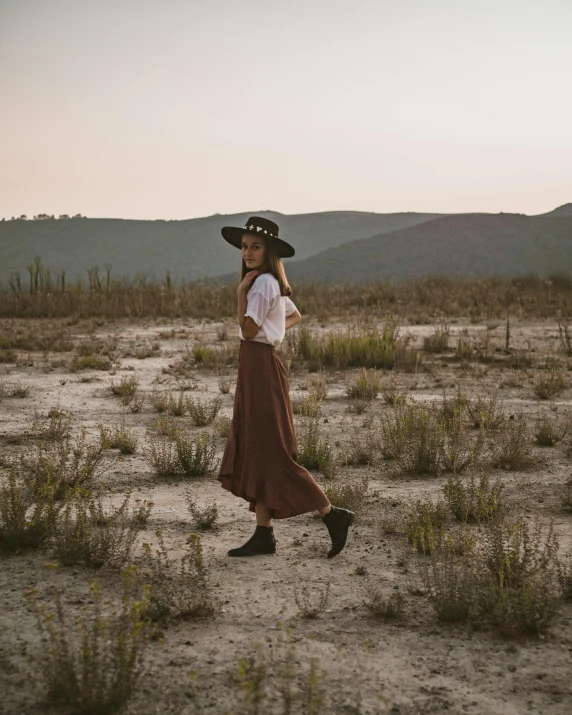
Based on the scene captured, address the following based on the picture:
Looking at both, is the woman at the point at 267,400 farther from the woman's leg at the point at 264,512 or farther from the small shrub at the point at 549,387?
the small shrub at the point at 549,387

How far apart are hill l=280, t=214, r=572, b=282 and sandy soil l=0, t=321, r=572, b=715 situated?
6930cm

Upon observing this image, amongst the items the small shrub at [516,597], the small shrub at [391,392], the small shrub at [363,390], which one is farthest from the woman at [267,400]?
the small shrub at [363,390]

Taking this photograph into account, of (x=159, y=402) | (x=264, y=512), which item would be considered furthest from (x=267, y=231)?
(x=159, y=402)

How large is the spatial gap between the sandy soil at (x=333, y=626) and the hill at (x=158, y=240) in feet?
328

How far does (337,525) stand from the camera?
4660 millimetres

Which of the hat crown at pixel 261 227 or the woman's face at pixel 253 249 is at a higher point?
the hat crown at pixel 261 227

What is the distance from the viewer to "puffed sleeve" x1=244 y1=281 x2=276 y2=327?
4320 millimetres

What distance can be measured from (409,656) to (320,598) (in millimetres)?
713

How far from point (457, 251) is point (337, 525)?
81.9 m

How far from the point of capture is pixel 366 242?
90562mm

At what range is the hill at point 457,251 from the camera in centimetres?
7938

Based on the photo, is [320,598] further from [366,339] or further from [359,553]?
[366,339]

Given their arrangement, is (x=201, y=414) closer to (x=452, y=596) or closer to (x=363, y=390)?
(x=363, y=390)

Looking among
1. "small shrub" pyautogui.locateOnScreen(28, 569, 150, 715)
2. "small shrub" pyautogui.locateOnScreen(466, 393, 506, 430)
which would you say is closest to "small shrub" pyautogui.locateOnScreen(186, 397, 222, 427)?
"small shrub" pyautogui.locateOnScreen(466, 393, 506, 430)
